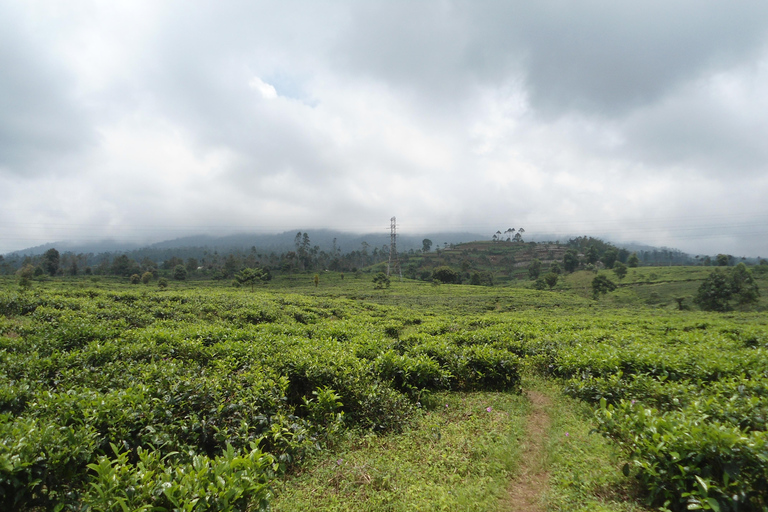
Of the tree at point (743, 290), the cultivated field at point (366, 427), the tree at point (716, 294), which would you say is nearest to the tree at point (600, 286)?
the tree at point (716, 294)

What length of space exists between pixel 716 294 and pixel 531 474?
67.5 metres

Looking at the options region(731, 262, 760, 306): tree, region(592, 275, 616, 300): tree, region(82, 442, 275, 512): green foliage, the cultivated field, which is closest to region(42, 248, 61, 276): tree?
the cultivated field

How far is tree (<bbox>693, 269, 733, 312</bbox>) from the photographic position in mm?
48438

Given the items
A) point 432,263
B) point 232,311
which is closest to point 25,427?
point 232,311

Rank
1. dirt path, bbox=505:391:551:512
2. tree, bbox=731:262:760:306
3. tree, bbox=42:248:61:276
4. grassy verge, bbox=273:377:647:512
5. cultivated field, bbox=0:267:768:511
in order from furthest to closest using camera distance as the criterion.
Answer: tree, bbox=42:248:61:276, tree, bbox=731:262:760:306, dirt path, bbox=505:391:551:512, grassy verge, bbox=273:377:647:512, cultivated field, bbox=0:267:768:511

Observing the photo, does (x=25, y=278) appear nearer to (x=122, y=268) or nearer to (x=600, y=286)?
(x=122, y=268)

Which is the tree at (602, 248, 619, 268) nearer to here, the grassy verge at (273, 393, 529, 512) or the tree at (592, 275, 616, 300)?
the tree at (592, 275, 616, 300)

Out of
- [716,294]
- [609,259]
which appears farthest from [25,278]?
[609,259]

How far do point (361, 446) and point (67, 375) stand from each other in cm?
558

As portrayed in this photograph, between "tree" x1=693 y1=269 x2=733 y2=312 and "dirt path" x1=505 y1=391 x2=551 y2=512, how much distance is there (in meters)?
65.0

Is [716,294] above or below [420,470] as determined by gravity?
below

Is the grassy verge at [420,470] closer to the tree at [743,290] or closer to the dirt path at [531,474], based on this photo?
the dirt path at [531,474]

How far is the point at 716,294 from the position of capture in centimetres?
4909

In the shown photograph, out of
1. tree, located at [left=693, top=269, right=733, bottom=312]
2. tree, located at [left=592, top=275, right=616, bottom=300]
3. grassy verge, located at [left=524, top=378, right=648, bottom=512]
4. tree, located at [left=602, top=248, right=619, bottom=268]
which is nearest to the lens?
grassy verge, located at [left=524, top=378, right=648, bottom=512]
